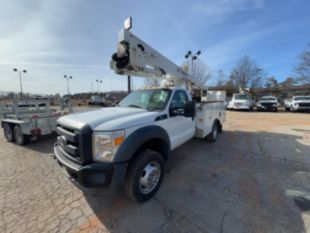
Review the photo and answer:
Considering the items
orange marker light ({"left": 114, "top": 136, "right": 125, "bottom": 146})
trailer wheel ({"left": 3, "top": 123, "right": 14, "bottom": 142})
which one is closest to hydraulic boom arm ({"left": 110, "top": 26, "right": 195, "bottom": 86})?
orange marker light ({"left": 114, "top": 136, "right": 125, "bottom": 146})

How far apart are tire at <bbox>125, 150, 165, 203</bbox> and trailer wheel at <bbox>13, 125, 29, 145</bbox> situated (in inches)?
203

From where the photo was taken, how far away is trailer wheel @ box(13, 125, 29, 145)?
18.4ft

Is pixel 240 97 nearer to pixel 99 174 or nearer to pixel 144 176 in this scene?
pixel 144 176

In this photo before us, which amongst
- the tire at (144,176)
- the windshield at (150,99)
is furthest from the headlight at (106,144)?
the windshield at (150,99)

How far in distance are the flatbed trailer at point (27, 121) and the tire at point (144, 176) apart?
15.1 feet

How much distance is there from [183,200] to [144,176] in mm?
768

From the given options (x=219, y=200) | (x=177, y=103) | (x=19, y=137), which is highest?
(x=177, y=103)

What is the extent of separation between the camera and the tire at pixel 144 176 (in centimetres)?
246

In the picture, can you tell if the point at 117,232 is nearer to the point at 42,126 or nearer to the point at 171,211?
the point at 171,211

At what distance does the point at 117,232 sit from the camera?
212 cm

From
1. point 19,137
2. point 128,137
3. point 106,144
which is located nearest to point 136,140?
point 128,137

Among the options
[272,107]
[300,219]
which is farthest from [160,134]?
[272,107]

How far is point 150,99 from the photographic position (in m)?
3.66

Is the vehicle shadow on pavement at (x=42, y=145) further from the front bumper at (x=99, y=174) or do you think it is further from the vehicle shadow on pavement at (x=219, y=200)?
the front bumper at (x=99, y=174)
